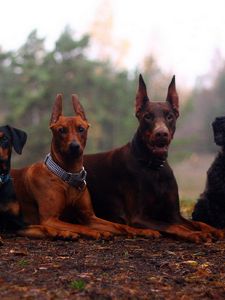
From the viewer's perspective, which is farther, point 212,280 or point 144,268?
point 144,268

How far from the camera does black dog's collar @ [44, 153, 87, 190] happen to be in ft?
22.2

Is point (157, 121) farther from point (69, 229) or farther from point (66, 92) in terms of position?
point (66, 92)

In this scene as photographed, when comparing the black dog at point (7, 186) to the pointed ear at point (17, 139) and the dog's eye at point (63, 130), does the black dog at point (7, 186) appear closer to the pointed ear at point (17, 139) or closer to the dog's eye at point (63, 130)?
the pointed ear at point (17, 139)

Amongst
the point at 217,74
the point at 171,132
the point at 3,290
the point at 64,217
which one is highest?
the point at 217,74

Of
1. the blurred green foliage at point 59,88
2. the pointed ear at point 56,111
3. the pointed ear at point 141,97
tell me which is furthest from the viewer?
the blurred green foliage at point 59,88

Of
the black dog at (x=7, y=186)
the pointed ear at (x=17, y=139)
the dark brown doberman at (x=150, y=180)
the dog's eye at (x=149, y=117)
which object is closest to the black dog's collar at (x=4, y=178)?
the black dog at (x=7, y=186)

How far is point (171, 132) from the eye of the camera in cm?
677

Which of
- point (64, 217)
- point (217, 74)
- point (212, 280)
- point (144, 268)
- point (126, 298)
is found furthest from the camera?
point (217, 74)

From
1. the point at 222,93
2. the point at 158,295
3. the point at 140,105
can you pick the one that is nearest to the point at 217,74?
the point at 222,93

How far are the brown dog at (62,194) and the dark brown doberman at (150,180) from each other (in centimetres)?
35

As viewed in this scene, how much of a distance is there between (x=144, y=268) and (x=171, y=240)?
5.48 feet

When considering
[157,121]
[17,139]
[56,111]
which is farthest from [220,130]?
[17,139]

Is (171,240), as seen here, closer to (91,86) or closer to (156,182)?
(156,182)

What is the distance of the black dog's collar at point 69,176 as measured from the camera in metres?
6.77
